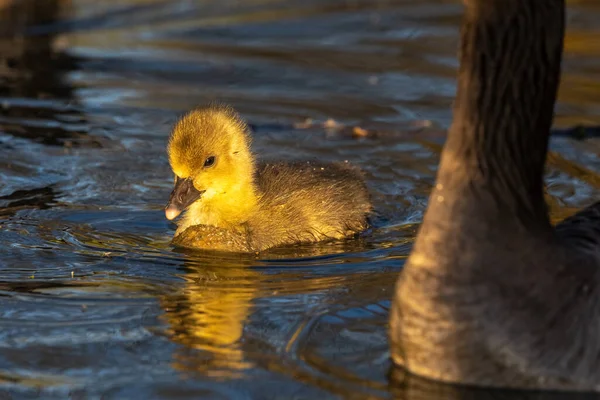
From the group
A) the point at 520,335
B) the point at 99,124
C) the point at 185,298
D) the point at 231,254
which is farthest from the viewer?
the point at 99,124

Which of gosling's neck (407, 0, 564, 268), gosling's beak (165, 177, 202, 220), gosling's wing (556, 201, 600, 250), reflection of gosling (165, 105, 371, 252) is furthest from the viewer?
reflection of gosling (165, 105, 371, 252)

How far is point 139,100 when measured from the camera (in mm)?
10719

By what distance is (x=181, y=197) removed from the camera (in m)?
7.40

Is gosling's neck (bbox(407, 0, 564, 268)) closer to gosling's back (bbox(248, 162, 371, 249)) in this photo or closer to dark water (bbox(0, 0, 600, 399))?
dark water (bbox(0, 0, 600, 399))

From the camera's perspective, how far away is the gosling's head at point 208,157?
292 inches

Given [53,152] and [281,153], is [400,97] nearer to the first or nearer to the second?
[281,153]

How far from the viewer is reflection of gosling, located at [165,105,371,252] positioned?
24.2 ft

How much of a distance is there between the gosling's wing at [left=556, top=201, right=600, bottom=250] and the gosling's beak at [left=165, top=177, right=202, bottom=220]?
2523 millimetres

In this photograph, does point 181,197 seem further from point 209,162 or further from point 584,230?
point 584,230

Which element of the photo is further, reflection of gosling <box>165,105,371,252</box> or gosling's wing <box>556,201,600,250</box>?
reflection of gosling <box>165,105,371,252</box>

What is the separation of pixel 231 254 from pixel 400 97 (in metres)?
4.11

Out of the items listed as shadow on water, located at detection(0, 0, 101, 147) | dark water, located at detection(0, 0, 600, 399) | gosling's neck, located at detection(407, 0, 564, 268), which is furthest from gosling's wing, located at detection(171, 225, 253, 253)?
gosling's neck, located at detection(407, 0, 564, 268)

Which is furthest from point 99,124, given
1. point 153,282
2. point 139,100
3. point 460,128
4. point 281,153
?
point 460,128

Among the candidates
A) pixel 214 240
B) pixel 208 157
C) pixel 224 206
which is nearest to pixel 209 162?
pixel 208 157
